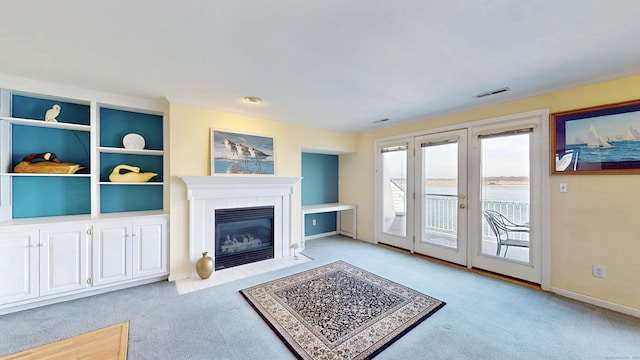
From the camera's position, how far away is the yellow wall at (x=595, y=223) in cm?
232

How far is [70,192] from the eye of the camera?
2943 mm

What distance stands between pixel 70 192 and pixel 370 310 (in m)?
3.84

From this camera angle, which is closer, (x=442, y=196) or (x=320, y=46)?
(x=320, y=46)

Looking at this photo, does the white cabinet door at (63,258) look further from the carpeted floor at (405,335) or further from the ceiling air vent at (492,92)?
the ceiling air vent at (492,92)

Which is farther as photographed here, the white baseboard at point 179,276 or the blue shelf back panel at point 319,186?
the blue shelf back panel at point 319,186

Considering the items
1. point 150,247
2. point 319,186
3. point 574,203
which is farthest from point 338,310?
point 319,186

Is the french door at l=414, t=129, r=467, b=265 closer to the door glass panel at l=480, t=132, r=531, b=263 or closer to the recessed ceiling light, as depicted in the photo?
the door glass panel at l=480, t=132, r=531, b=263

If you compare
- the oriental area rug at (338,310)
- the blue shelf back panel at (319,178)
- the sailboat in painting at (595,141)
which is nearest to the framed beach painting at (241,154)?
the blue shelf back panel at (319,178)

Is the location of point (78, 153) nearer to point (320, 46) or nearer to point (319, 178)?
point (320, 46)

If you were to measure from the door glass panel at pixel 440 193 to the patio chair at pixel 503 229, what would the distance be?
1.51ft

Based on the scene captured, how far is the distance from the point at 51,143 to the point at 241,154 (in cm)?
218

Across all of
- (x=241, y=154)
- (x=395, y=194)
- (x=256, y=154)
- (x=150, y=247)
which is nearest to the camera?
(x=150, y=247)

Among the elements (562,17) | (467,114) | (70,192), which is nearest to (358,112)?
(467,114)

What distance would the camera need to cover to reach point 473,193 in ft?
11.2
